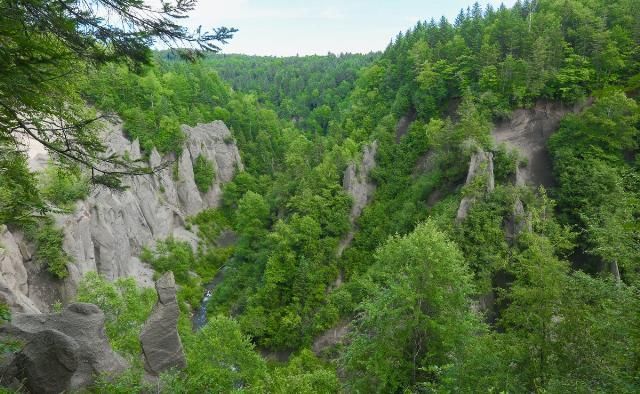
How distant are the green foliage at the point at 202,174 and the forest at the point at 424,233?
23 cm

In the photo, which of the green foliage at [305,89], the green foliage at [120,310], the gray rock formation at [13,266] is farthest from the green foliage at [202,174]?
the green foliage at [305,89]

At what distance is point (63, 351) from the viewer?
12555 millimetres

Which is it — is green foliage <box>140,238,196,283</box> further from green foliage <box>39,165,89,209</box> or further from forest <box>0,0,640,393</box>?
green foliage <box>39,165,89,209</box>

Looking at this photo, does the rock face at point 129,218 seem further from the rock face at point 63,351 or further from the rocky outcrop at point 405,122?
the rocky outcrop at point 405,122

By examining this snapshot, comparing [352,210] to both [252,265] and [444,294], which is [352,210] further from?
[444,294]

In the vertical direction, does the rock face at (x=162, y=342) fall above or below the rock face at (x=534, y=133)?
below

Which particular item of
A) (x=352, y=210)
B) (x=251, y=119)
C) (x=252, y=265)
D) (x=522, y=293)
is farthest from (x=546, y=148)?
(x=251, y=119)

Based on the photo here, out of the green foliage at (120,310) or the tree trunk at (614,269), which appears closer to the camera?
the green foliage at (120,310)

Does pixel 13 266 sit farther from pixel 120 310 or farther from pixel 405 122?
pixel 405 122

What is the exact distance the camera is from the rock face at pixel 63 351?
1224cm

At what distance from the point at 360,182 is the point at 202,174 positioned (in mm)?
30499

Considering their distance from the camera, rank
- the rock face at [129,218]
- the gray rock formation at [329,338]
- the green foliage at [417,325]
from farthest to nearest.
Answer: the gray rock formation at [329,338] → the rock face at [129,218] → the green foliage at [417,325]

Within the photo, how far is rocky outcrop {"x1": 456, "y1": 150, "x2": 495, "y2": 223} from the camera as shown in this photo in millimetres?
30172

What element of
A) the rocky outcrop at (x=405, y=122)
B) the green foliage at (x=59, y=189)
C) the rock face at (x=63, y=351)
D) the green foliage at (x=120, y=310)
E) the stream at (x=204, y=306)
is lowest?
the stream at (x=204, y=306)
